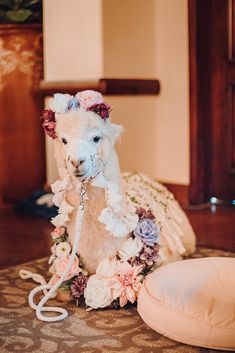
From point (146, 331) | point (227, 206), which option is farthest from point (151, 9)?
point (146, 331)

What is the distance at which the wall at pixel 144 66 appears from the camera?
4320mm

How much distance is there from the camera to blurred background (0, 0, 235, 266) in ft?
14.1

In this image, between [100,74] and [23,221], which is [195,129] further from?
[23,221]

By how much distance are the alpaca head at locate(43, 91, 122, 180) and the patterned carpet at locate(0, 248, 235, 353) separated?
48cm

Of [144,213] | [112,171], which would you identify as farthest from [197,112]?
[112,171]

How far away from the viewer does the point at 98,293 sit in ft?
7.82

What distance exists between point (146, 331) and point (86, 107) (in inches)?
29.8

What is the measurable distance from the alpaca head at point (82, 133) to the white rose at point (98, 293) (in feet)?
1.25

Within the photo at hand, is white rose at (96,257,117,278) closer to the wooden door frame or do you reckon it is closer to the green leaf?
the wooden door frame

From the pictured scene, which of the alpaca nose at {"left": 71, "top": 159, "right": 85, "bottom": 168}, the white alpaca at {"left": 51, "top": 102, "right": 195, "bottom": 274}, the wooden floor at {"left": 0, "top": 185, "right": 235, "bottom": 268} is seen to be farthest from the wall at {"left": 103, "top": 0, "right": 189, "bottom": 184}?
the alpaca nose at {"left": 71, "top": 159, "right": 85, "bottom": 168}

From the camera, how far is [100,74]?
13.9 ft

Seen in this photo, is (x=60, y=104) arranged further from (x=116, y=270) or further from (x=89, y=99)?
(x=116, y=270)

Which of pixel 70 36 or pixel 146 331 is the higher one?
pixel 70 36

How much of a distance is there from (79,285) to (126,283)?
0.17 metres
